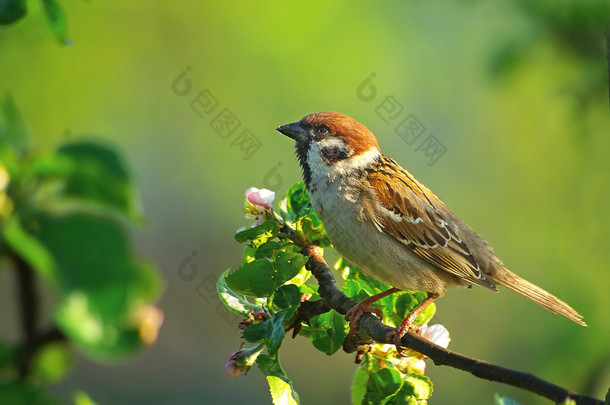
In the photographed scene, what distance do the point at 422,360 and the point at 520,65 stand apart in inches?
90.1

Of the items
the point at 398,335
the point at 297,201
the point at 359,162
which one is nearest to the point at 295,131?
the point at 359,162

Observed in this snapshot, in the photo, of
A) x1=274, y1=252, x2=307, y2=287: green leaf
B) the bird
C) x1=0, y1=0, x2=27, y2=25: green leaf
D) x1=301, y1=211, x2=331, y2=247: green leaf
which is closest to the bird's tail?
the bird

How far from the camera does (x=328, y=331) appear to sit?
71.9 inches

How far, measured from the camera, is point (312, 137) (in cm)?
294

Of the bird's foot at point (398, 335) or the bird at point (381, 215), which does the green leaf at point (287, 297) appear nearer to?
the bird's foot at point (398, 335)

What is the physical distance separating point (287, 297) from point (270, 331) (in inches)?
3.8

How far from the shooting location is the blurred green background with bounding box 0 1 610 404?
4738 millimetres

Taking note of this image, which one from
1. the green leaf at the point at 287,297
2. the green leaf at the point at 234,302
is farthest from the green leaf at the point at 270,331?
the green leaf at the point at 234,302

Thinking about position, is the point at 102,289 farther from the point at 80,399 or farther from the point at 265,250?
the point at 265,250

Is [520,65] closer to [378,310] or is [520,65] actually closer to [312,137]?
[312,137]

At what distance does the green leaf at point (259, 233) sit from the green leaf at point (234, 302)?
123 mm

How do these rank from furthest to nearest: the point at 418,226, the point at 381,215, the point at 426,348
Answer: the point at 418,226
the point at 381,215
the point at 426,348

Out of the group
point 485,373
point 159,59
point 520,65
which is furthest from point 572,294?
point 159,59

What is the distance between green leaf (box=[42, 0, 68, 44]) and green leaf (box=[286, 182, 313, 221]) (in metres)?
1.12
